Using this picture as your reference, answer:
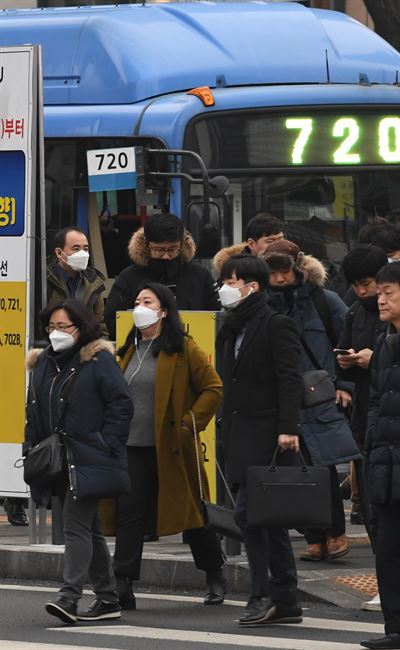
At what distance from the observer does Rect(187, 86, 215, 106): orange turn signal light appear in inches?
599

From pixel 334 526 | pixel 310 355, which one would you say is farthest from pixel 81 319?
pixel 334 526

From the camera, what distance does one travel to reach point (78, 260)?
12.5 metres

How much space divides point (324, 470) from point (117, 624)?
1.22 metres

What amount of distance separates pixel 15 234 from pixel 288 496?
9.97ft

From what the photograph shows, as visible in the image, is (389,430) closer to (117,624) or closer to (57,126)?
(117,624)

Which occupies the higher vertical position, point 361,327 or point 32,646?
point 361,327

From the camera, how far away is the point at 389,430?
8883 millimetres

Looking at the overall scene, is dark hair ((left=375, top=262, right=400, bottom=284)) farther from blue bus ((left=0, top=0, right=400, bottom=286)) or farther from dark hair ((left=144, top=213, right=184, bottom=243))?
blue bus ((left=0, top=0, right=400, bottom=286))

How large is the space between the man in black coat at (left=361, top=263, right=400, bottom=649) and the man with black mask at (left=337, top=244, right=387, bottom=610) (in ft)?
5.39

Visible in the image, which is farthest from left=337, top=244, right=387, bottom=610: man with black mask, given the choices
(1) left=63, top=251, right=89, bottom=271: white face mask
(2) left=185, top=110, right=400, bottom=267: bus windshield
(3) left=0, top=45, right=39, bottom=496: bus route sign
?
(2) left=185, top=110, right=400, bottom=267: bus windshield

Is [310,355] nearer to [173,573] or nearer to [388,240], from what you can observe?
[388,240]

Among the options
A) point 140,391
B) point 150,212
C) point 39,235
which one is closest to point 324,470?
point 140,391

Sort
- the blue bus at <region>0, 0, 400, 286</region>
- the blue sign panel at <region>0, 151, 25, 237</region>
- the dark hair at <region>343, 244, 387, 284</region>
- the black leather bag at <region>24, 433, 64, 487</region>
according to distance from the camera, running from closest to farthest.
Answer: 1. the black leather bag at <region>24, 433, 64, 487</region>
2. the dark hair at <region>343, 244, 387, 284</region>
3. the blue sign panel at <region>0, 151, 25, 237</region>
4. the blue bus at <region>0, 0, 400, 286</region>

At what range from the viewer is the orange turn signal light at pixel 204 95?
15.2m
